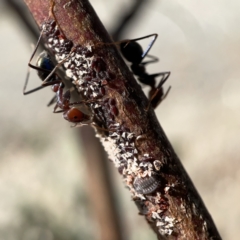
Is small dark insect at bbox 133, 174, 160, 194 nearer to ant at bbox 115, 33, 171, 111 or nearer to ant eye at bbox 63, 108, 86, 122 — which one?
ant eye at bbox 63, 108, 86, 122

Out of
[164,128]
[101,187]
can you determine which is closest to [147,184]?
[101,187]

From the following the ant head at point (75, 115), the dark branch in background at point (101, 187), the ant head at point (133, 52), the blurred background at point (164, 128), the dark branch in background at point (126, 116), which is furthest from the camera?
the blurred background at point (164, 128)

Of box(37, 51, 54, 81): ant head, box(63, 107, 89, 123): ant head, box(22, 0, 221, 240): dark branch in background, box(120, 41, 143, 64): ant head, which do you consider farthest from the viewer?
box(120, 41, 143, 64): ant head

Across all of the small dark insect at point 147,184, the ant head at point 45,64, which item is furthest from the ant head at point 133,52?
the small dark insect at point 147,184

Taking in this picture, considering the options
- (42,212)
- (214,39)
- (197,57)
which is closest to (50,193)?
(42,212)

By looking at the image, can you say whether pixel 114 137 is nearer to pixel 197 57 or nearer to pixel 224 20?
pixel 197 57

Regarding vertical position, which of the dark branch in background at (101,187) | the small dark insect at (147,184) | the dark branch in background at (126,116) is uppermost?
the dark branch in background at (126,116)

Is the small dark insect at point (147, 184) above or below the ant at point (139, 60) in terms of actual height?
below

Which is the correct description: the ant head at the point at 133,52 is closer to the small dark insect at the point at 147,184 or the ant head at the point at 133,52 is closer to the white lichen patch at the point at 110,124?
the white lichen patch at the point at 110,124

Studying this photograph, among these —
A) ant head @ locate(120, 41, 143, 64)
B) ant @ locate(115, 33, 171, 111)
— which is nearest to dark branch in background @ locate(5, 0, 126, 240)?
ant @ locate(115, 33, 171, 111)
